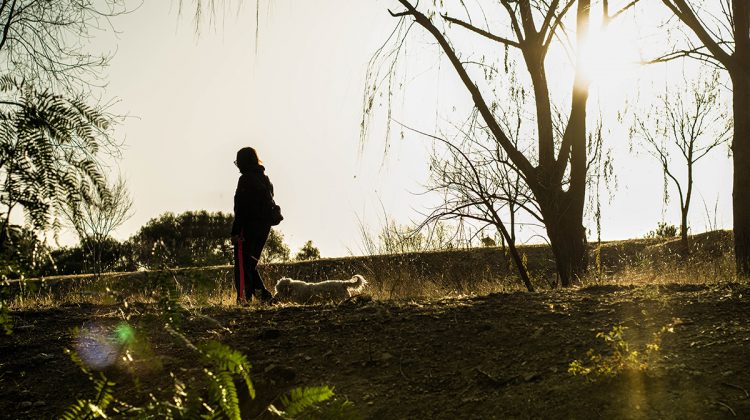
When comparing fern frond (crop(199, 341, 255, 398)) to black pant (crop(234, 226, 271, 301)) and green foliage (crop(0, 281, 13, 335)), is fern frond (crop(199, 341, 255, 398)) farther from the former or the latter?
black pant (crop(234, 226, 271, 301))

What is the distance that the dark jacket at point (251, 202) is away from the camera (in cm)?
914

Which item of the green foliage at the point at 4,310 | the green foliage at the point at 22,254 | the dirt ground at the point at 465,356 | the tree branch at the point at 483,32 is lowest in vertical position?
the dirt ground at the point at 465,356

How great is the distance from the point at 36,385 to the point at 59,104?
9.50ft

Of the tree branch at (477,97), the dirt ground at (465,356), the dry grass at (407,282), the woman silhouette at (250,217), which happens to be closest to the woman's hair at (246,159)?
the woman silhouette at (250,217)

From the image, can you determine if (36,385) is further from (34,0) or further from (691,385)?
(34,0)

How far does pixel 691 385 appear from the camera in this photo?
340cm

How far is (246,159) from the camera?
30.3ft

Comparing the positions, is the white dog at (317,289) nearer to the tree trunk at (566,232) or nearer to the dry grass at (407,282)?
the dry grass at (407,282)

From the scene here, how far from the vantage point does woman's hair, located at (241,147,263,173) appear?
9.23 m

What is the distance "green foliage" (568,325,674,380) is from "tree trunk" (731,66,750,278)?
493 cm

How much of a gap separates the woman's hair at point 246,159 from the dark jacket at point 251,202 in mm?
55

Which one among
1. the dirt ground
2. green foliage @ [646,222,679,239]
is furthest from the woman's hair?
green foliage @ [646,222,679,239]

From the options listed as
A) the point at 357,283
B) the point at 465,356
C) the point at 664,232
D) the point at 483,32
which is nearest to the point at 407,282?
the point at 357,283

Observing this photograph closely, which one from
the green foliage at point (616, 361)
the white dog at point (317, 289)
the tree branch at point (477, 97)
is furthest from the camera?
the white dog at point (317, 289)
